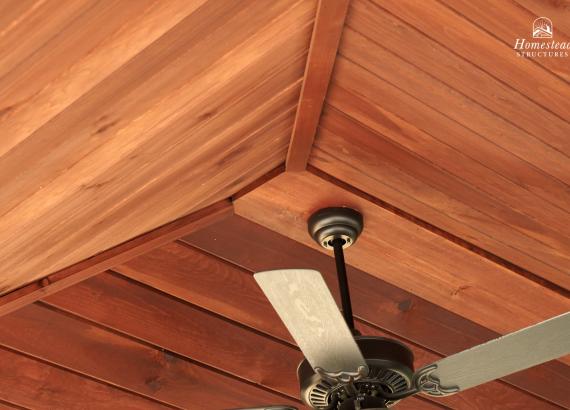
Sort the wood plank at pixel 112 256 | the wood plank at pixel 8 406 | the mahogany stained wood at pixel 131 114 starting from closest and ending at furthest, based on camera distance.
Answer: the mahogany stained wood at pixel 131 114 < the wood plank at pixel 112 256 < the wood plank at pixel 8 406

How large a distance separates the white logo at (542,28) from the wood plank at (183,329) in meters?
1.22

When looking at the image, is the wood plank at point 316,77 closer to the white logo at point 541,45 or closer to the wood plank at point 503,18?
the wood plank at point 503,18

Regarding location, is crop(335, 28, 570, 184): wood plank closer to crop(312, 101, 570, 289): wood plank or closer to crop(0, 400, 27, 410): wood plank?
crop(312, 101, 570, 289): wood plank

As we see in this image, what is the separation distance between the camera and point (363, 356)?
1.88m

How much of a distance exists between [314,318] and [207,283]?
849 mm

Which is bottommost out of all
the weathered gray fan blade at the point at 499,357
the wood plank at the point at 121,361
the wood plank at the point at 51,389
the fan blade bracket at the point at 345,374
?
the fan blade bracket at the point at 345,374

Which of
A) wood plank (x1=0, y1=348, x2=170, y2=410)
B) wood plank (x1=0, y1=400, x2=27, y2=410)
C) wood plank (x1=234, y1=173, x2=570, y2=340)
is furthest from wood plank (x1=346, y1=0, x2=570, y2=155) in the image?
wood plank (x1=0, y1=400, x2=27, y2=410)

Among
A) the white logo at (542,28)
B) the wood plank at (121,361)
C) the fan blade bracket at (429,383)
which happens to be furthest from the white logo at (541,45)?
the wood plank at (121,361)

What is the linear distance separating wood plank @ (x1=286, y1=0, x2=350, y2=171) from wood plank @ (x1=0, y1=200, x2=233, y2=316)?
269mm

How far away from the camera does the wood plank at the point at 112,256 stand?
2.37 m

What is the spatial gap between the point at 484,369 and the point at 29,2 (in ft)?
3.76

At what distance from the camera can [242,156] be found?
88.1 inches

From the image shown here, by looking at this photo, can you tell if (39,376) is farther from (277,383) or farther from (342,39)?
(342,39)

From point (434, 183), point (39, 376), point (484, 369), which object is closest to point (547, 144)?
point (434, 183)
